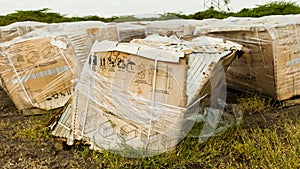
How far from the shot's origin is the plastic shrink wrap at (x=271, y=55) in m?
3.65

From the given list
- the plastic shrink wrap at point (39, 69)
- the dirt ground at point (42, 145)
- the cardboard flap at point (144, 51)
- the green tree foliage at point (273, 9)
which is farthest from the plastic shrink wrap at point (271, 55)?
the green tree foliage at point (273, 9)

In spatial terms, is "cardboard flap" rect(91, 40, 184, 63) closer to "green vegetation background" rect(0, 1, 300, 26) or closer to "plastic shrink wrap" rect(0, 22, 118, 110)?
"plastic shrink wrap" rect(0, 22, 118, 110)

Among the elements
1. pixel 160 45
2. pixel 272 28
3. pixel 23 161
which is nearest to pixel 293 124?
pixel 272 28

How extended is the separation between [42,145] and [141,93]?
38.3 inches

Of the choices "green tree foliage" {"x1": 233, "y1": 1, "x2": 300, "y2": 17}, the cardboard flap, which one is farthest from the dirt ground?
"green tree foliage" {"x1": 233, "y1": 1, "x2": 300, "y2": 17}

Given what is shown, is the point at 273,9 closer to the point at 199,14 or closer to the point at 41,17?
the point at 199,14

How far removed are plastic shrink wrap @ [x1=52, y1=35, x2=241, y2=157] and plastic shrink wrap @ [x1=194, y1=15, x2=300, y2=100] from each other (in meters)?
0.75

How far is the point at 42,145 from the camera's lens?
122 inches

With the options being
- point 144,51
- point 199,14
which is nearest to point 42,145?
point 144,51

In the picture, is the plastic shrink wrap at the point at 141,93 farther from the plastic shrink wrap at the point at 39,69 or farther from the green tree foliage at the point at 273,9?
the green tree foliage at the point at 273,9

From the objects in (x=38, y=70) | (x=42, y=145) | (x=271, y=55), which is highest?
(x=271, y=55)

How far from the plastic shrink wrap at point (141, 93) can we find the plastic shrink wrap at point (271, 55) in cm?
75

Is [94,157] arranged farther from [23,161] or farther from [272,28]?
[272,28]

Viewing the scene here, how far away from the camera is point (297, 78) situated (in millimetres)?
3889
